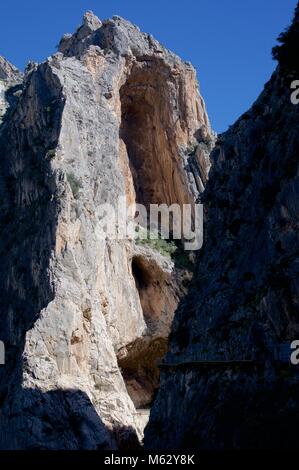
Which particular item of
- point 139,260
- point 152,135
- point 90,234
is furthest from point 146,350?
point 152,135

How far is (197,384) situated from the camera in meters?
31.0

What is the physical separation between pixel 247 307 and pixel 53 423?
14344mm

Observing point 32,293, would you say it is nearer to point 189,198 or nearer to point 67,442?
point 67,442

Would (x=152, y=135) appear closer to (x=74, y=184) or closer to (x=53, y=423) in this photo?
(x=74, y=184)

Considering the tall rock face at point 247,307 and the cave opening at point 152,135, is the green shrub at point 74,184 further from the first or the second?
the tall rock face at point 247,307

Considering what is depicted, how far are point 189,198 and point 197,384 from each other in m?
29.3

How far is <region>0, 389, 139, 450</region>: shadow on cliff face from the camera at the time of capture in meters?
40.5

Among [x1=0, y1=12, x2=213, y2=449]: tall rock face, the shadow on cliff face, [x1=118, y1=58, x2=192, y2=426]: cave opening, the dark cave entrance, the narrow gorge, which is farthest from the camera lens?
[x1=118, y1=58, x2=192, y2=426]: cave opening

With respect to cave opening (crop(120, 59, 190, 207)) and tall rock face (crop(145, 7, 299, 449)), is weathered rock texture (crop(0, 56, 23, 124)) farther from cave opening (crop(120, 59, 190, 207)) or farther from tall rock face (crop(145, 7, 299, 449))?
tall rock face (crop(145, 7, 299, 449))

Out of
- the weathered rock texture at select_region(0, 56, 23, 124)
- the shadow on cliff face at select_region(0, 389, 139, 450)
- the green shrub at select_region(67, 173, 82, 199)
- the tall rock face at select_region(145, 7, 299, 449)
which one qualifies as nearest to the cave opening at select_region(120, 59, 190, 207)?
the green shrub at select_region(67, 173, 82, 199)

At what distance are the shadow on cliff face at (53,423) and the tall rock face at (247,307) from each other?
8.36 m

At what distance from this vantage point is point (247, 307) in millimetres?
30438

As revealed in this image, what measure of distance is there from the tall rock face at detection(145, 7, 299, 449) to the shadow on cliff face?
27.4ft

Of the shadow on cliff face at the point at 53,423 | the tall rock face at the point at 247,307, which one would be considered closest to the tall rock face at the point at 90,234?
the shadow on cliff face at the point at 53,423
